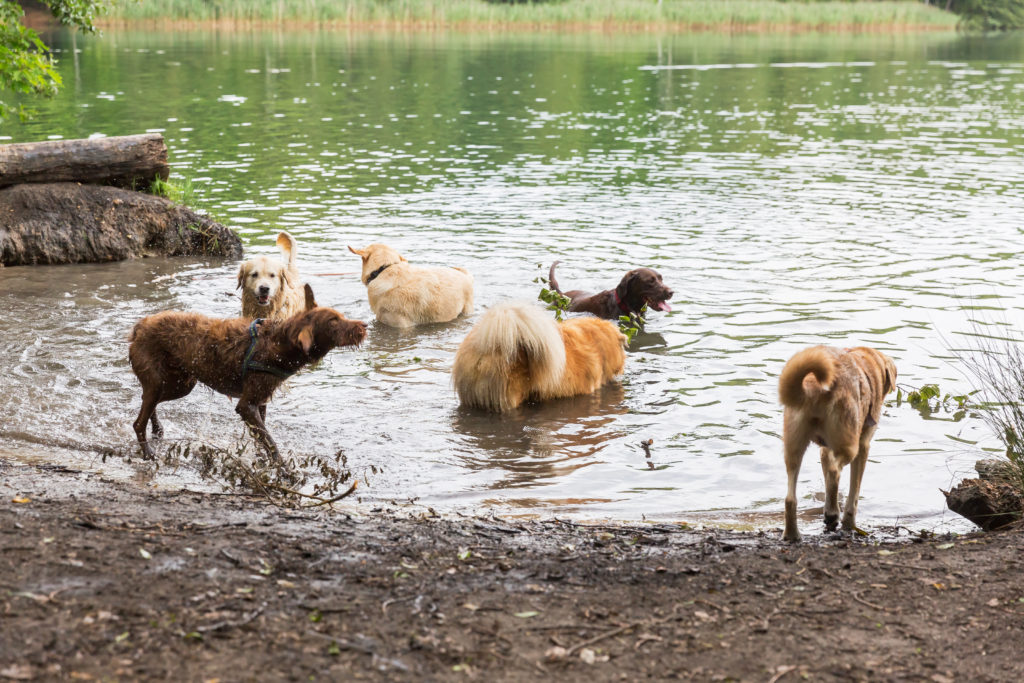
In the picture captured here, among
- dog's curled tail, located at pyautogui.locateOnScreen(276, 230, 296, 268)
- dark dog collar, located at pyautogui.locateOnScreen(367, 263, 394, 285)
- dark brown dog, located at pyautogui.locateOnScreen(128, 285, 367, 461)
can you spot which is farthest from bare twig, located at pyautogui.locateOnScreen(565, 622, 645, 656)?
dark dog collar, located at pyautogui.locateOnScreen(367, 263, 394, 285)

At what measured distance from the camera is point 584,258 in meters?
12.5

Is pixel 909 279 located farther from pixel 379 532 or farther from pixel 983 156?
pixel 983 156

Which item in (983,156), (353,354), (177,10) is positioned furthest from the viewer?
(177,10)

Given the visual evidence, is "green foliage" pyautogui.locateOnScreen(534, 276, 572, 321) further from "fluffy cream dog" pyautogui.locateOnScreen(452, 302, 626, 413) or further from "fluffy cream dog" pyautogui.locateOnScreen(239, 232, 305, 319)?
"fluffy cream dog" pyautogui.locateOnScreen(239, 232, 305, 319)

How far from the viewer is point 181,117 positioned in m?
23.6

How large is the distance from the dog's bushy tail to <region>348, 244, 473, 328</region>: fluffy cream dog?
2.32m

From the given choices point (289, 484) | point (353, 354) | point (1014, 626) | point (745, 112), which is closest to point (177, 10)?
point (745, 112)

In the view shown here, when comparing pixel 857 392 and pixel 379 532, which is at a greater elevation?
pixel 857 392

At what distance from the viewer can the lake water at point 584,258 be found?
6562 mm

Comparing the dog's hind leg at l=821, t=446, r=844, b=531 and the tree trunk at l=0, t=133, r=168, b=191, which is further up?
the tree trunk at l=0, t=133, r=168, b=191

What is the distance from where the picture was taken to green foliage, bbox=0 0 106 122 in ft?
35.2

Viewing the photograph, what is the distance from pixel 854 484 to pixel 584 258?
297 inches

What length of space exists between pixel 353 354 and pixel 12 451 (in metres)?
3.44

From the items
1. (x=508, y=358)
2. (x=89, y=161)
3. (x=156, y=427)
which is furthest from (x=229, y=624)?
(x=89, y=161)
